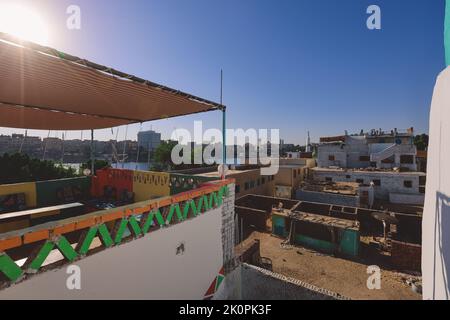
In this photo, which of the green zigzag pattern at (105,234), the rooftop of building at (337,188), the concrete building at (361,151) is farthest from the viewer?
the concrete building at (361,151)

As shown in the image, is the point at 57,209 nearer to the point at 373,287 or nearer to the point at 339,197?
the point at 373,287

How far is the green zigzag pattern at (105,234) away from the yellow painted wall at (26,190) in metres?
Answer: 7.71

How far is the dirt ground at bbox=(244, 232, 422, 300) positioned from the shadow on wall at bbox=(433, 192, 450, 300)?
811 cm

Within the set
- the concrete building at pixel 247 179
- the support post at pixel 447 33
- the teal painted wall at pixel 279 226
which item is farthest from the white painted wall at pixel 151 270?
the concrete building at pixel 247 179

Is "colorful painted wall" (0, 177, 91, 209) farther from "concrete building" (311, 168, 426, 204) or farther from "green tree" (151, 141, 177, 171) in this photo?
"green tree" (151, 141, 177, 171)

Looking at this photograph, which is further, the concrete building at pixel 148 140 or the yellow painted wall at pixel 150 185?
the concrete building at pixel 148 140

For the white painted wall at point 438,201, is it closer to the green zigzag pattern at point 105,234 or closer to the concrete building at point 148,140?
the green zigzag pattern at point 105,234

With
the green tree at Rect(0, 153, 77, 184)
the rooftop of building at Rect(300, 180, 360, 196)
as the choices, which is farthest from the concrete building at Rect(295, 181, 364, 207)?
the green tree at Rect(0, 153, 77, 184)

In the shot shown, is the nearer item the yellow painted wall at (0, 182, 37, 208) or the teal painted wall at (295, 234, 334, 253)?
the yellow painted wall at (0, 182, 37, 208)

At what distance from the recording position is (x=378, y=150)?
39969mm

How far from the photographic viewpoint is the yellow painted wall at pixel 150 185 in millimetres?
9234

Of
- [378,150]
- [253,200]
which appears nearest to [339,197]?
[253,200]

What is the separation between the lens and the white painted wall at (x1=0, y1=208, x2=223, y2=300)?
10.0 feet

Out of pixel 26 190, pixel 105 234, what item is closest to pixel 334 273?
pixel 105 234
